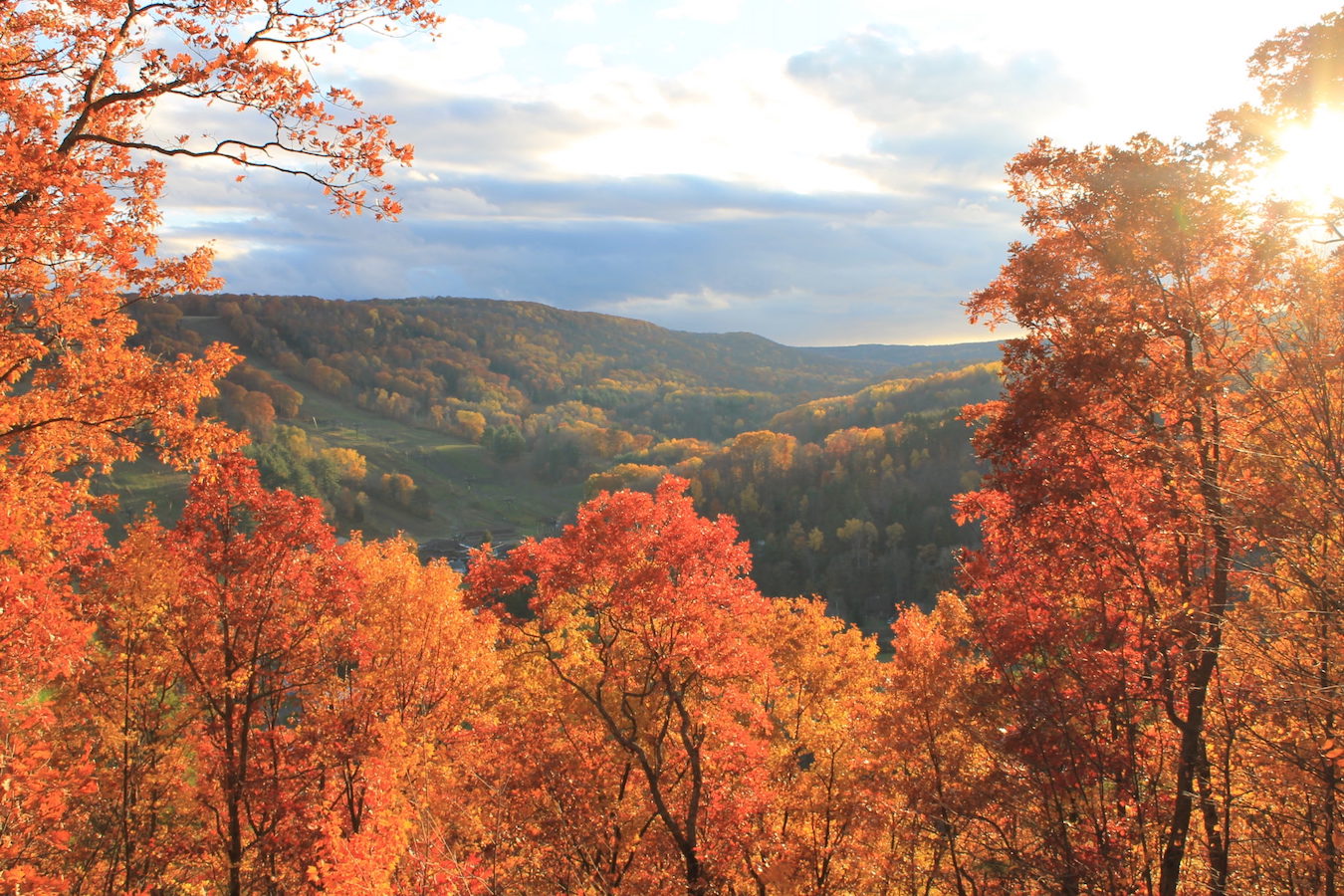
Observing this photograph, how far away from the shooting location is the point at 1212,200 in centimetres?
945


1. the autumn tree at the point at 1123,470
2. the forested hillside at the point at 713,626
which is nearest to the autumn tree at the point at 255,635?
the forested hillside at the point at 713,626

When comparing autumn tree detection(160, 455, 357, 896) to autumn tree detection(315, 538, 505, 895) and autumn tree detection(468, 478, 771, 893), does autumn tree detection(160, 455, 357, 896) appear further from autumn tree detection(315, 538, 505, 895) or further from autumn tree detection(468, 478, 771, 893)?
autumn tree detection(468, 478, 771, 893)

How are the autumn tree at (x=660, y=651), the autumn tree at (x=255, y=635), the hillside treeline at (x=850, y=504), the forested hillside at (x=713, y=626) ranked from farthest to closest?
the hillside treeline at (x=850, y=504) → the autumn tree at (x=255, y=635) → the autumn tree at (x=660, y=651) → the forested hillside at (x=713, y=626)

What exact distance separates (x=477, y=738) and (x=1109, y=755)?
13.3m

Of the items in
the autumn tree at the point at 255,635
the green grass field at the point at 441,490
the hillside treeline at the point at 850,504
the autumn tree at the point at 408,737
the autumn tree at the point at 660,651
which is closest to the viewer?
the autumn tree at the point at 408,737

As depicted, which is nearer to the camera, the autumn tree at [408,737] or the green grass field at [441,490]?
the autumn tree at [408,737]

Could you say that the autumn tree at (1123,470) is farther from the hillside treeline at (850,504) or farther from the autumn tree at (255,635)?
the hillside treeline at (850,504)

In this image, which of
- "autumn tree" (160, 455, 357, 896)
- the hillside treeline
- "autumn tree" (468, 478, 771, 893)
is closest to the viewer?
"autumn tree" (468, 478, 771, 893)

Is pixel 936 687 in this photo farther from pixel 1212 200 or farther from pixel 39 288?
pixel 39 288

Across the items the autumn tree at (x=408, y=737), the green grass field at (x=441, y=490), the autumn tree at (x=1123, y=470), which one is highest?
the autumn tree at (x=1123, y=470)

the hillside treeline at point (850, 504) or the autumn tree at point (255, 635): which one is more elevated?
the autumn tree at point (255, 635)

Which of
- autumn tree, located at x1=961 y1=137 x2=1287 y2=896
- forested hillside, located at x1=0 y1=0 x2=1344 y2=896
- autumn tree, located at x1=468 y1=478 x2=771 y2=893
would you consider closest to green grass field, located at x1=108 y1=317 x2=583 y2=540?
forested hillside, located at x1=0 y1=0 x2=1344 y2=896

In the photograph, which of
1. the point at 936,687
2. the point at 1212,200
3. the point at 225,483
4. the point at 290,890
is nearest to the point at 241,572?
the point at 225,483

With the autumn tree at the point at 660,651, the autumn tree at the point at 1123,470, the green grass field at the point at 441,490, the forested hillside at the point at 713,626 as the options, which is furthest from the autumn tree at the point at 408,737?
the green grass field at the point at 441,490
